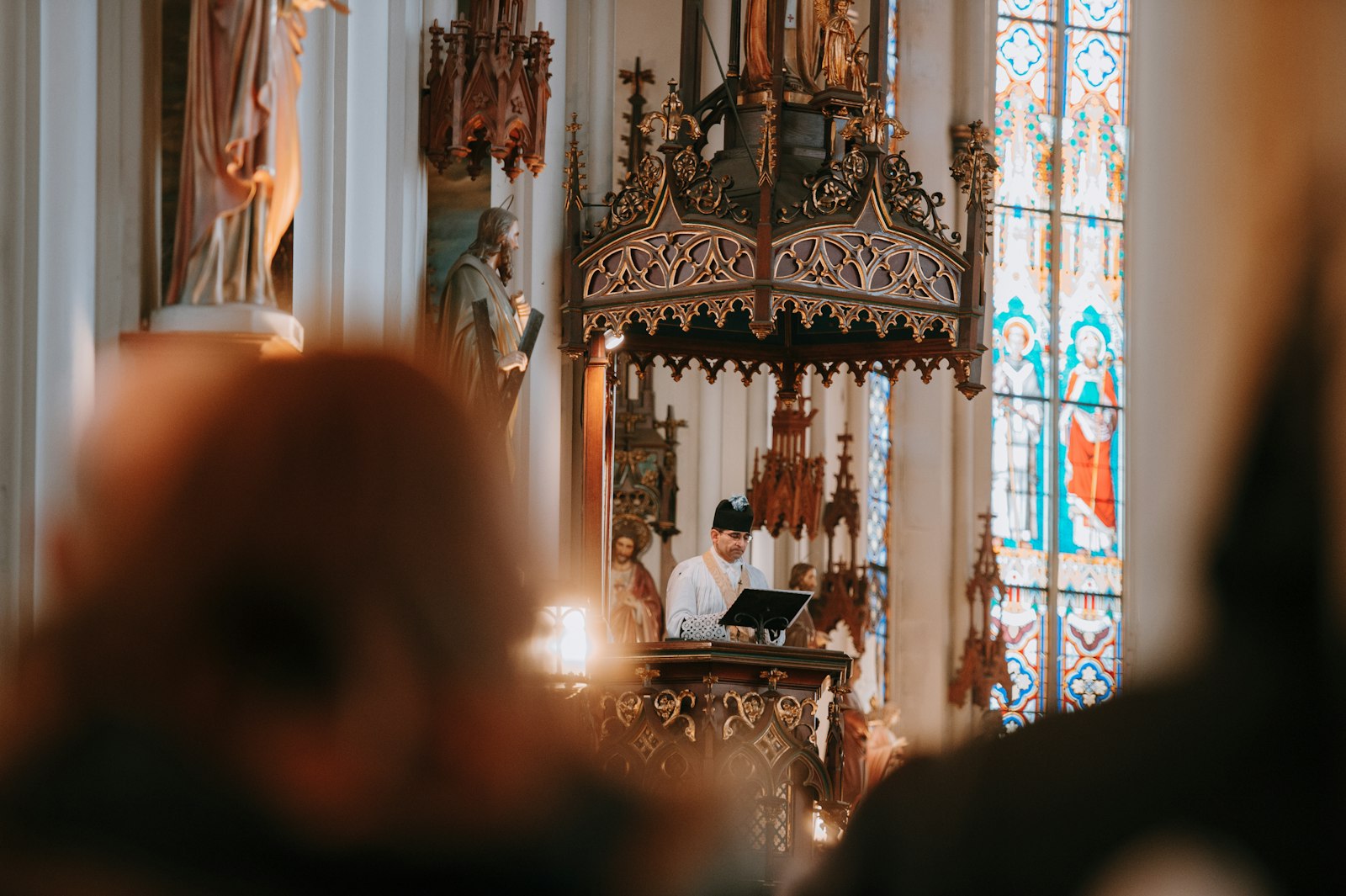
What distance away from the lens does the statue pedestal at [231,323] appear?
6609mm

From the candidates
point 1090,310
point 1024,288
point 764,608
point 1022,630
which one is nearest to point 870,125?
point 764,608

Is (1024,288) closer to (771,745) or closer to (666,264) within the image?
(666,264)

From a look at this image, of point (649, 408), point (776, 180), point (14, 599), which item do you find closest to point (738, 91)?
point (776, 180)

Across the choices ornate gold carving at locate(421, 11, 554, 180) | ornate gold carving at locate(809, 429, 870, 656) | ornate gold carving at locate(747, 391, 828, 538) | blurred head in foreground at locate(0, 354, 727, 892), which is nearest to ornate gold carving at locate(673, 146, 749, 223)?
ornate gold carving at locate(421, 11, 554, 180)

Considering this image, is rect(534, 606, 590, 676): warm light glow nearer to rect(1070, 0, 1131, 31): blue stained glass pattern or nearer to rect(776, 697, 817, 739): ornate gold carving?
rect(776, 697, 817, 739): ornate gold carving

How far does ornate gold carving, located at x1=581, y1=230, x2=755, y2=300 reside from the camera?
11.5m

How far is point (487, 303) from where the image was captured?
35.2 feet

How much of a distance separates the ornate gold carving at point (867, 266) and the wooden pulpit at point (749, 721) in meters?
2.47

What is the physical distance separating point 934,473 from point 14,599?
14814 millimetres

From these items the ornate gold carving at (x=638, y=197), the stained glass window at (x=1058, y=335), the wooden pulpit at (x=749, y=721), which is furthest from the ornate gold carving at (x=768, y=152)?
the stained glass window at (x=1058, y=335)

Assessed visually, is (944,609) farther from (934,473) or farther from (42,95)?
(42,95)

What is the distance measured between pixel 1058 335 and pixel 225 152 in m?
16.0

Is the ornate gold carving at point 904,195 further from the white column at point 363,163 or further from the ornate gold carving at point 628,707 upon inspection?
the ornate gold carving at point 628,707

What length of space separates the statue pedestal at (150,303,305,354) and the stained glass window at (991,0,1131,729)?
584 inches
